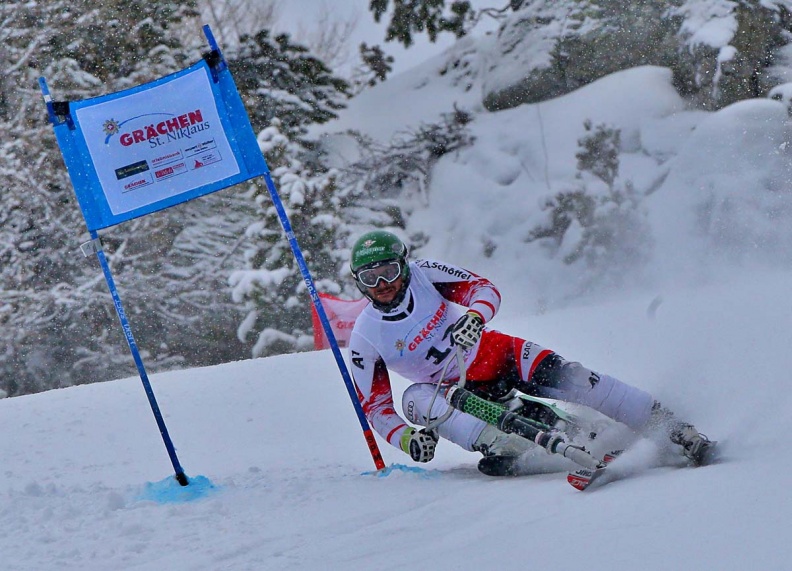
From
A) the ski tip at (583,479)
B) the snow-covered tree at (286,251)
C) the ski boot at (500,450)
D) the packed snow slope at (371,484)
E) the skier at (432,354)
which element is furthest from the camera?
the snow-covered tree at (286,251)

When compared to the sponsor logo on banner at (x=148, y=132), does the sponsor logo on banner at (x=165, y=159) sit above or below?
below

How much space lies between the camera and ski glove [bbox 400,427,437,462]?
4941 mm

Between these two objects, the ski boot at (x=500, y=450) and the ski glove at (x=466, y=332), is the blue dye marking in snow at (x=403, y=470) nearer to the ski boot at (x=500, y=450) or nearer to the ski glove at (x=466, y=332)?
the ski boot at (x=500, y=450)

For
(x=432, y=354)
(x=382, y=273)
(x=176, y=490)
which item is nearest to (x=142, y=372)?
(x=176, y=490)

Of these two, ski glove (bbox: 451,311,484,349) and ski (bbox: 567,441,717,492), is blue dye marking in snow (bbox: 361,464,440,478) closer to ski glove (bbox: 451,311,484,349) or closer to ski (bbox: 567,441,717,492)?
ski glove (bbox: 451,311,484,349)

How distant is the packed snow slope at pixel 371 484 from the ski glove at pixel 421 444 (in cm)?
13

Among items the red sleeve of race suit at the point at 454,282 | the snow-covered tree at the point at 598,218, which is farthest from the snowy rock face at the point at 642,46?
the red sleeve of race suit at the point at 454,282

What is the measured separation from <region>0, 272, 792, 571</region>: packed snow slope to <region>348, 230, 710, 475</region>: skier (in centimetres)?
27

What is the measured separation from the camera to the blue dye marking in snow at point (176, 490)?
4835 mm

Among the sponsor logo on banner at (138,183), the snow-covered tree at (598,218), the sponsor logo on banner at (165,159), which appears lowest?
the snow-covered tree at (598,218)

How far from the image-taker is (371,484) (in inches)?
186

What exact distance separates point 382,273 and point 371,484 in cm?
114

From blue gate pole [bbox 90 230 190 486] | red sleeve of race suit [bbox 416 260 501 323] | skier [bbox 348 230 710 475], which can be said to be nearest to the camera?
skier [bbox 348 230 710 475]

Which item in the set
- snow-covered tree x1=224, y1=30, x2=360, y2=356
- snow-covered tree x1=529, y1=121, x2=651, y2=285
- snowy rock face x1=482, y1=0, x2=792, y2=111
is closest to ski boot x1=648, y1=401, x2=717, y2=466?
snow-covered tree x1=224, y1=30, x2=360, y2=356
